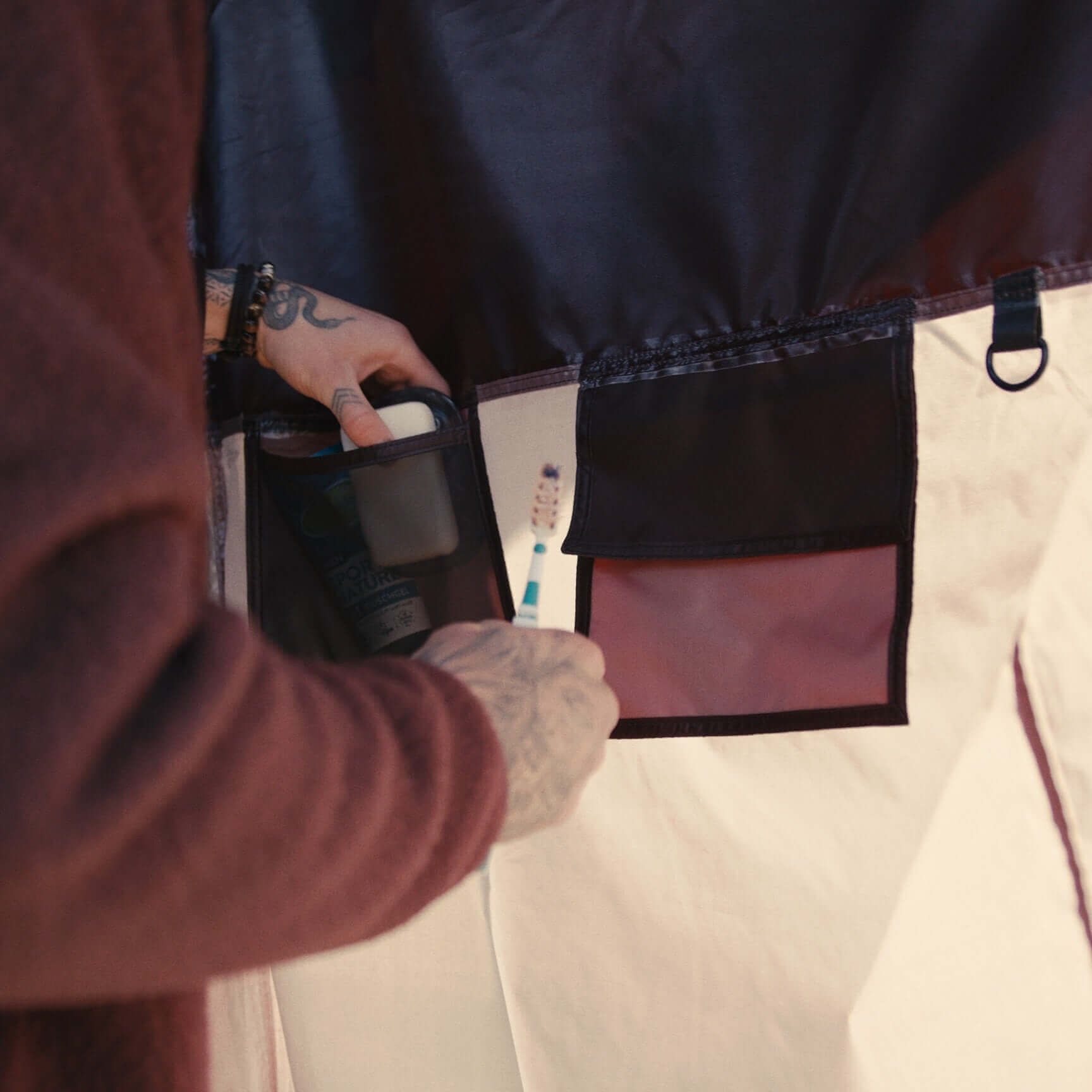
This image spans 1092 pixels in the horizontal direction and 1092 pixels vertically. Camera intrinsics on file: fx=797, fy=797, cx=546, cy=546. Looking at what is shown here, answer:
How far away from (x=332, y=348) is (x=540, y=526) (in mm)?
319

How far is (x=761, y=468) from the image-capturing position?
765mm

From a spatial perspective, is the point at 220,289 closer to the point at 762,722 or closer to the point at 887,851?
the point at 762,722

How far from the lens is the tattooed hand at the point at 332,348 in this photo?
0.87 m

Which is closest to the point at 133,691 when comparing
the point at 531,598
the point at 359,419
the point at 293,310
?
the point at 531,598

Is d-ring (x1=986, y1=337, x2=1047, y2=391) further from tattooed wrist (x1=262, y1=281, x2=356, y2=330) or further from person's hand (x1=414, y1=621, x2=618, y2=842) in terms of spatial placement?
tattooed wrist (x1=262, y1=281, x2=356, y2=330)

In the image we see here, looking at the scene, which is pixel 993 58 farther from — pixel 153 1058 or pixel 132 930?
pixel 153 1058

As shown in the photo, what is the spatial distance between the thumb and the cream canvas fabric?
139 mm

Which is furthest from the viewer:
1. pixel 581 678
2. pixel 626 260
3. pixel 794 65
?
pixel 626 260

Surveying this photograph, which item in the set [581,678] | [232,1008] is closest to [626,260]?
[581,678]

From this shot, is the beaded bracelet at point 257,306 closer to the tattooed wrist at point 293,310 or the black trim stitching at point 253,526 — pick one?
the tattooed wrist at point 293,310

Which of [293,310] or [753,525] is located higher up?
[293,310]

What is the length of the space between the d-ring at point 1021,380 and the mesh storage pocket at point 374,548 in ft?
1.70

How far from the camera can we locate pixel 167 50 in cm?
49

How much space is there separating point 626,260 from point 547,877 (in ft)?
2.49
